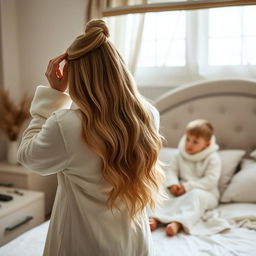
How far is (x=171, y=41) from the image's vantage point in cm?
281

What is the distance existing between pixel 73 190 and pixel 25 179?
1.67 metres

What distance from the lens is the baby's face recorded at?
90.0 inches

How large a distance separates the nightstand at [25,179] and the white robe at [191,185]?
3.49 ft

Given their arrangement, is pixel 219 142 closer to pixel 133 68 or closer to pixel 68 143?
pixel 133 68

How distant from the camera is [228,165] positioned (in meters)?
2.32

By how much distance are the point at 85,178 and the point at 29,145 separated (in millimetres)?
200

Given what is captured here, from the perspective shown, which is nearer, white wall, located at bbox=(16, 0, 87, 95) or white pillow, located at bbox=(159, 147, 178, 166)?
white pillow, located at bbox=(159, 147, 178, 166)

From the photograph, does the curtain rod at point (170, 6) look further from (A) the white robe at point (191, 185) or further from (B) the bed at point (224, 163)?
(A) the white robe at point (191, 185)

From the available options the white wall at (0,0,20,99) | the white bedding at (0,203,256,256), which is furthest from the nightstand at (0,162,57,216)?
the white bedding at (0,203,256,256)

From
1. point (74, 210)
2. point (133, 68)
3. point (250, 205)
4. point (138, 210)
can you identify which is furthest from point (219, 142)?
point (74, 210)

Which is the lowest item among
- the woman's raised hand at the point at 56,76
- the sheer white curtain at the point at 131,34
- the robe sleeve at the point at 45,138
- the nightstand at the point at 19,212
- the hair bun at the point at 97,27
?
the nightstand at the point at 19,212

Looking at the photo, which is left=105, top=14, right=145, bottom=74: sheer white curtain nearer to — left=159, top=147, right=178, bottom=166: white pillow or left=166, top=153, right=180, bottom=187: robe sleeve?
left=159, top=147, right=178, bottom=166: white pillow

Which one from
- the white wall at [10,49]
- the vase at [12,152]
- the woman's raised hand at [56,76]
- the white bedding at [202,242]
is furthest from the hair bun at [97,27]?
the white wall at [10,49]

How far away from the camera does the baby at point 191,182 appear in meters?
1.92
